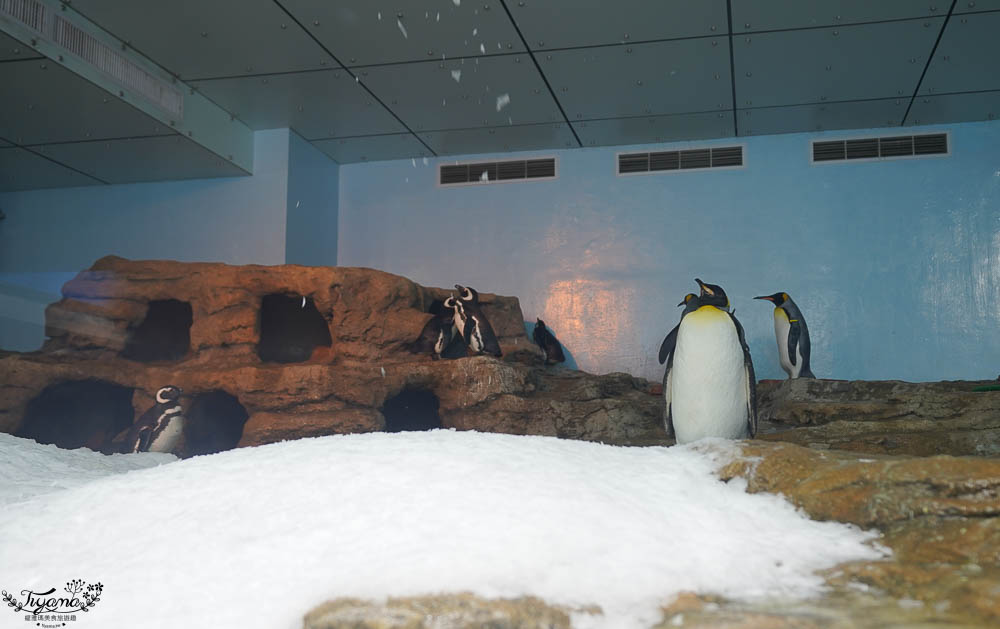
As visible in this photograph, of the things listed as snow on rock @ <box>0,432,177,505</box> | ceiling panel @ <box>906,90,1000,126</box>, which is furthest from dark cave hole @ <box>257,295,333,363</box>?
ceiling panel @ <box>906,90,1000,126</box>

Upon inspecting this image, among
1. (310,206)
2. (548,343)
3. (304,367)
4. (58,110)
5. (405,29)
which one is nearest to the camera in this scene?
(304,367)

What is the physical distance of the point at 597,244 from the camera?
7.72 m

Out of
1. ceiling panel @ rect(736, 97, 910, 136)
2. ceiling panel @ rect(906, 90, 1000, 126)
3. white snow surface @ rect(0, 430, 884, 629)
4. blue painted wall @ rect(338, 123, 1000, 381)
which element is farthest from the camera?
blue painted wall @ rect(338, 123, 1000, 381)

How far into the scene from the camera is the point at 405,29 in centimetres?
562

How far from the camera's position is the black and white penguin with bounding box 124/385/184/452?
545cm

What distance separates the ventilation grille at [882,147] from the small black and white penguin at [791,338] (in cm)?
156

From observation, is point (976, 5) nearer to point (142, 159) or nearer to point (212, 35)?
point (212, 35)

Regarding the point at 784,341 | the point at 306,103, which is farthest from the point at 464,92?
the point at 784,341

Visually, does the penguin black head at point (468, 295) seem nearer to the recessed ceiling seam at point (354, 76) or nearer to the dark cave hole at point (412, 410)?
the dark cave hole at point (412, 410)

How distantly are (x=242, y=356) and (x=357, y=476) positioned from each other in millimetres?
4071

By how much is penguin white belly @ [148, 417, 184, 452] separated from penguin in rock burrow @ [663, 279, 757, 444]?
11.5 feet

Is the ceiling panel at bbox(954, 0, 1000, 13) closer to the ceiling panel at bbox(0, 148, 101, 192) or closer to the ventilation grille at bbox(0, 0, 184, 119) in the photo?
the ventilation grille at bbox(0, 0, 184, 119)

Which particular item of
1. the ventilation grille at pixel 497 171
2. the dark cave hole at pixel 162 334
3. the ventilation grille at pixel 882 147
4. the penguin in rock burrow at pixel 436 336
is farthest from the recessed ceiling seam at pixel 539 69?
the dark cave hole at pixel 162 334

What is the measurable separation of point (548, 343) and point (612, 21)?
295cm
